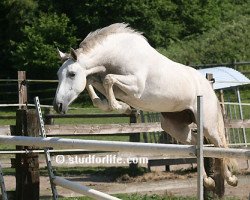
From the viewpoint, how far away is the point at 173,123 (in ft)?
23.9

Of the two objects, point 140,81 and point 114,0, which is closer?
point 140,81

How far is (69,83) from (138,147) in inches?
64.0

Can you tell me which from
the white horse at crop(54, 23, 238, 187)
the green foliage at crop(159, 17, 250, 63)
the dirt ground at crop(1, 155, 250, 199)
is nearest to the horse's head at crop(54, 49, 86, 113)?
the white horse at crop(54, 23, 238, 187)

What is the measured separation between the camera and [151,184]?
10164 mm

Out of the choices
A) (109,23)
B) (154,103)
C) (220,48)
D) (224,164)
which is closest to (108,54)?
(154,103)

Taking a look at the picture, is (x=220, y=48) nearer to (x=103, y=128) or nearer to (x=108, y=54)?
(x=103, y=128)

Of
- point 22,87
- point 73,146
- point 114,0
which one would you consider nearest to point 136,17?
point 114,0

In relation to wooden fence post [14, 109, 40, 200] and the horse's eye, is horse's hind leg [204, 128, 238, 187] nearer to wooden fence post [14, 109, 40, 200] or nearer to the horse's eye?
the horse's eye

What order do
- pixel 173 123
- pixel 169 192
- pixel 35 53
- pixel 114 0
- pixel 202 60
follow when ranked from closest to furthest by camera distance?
pixel 173 123, pixel 169 192, pixel 202 60, pixel 35 53, pixel 114 0

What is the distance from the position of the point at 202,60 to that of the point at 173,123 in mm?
19200

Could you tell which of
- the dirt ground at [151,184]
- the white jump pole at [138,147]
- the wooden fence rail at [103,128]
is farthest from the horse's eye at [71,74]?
the wooden fence rail at [103,128]

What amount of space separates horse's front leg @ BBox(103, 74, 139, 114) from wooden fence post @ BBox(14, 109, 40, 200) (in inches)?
78.4

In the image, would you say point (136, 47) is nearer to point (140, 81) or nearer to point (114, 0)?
point (140, 81)

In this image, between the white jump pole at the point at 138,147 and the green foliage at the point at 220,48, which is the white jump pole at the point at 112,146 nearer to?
the white jump pole at the point at 138,147
